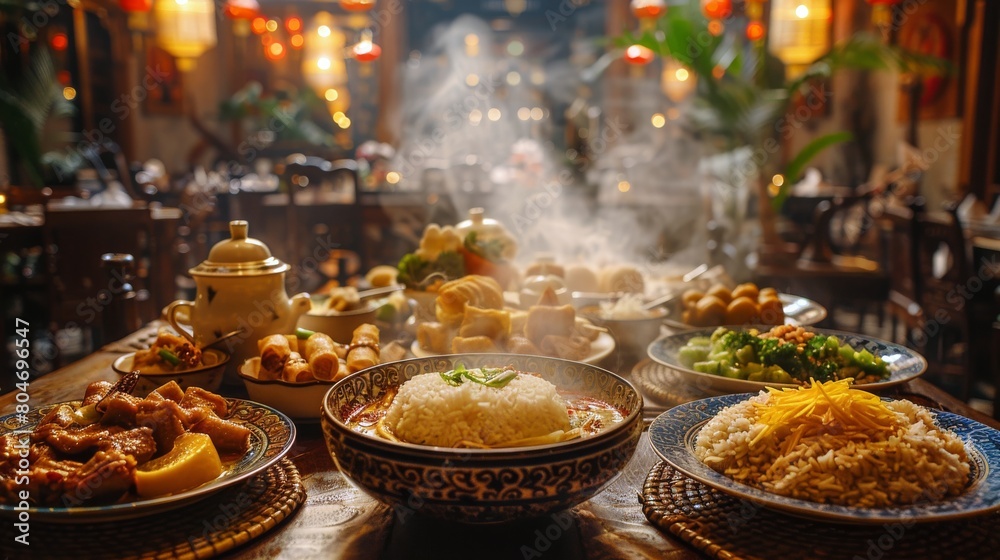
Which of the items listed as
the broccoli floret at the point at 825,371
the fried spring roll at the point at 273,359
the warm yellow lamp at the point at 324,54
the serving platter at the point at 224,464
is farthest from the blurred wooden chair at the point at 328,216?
the warm yellow lamp at the point at 324,54

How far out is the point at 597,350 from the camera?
1.78 meters

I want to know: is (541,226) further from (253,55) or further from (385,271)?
(253,55)

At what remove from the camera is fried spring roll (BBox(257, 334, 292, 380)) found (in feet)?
4.84

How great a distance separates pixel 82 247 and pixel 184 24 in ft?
10.2

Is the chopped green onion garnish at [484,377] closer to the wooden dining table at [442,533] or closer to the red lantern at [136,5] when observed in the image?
the wooden dining table at [442,533]

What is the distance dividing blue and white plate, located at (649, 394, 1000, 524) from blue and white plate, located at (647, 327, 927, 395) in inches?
7.4

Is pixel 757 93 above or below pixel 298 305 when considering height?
above

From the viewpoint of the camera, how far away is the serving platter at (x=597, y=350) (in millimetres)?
1694

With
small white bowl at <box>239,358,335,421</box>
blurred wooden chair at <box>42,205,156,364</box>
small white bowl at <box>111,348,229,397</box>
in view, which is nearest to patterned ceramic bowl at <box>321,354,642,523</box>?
small white bowl at <box>239,358,335,421</box>

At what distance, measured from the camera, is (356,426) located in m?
1.17

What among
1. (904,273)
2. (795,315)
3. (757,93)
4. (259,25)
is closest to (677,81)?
(259,25)

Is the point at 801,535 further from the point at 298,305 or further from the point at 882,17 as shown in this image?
the point at 882,17

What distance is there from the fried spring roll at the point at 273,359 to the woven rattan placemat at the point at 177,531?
362 millimetres

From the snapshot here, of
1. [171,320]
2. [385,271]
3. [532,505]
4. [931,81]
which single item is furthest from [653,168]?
[532,505]
